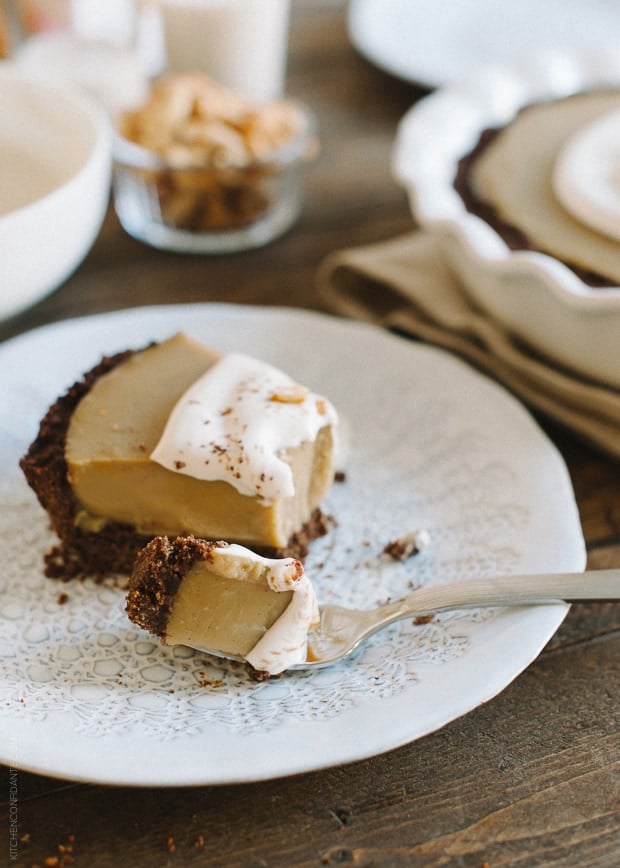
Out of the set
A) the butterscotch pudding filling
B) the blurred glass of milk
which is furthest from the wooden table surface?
the blurred glass of milk

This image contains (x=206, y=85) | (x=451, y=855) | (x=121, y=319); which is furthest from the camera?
(x=206, y=85)

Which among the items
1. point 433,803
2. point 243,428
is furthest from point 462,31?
point 433,803

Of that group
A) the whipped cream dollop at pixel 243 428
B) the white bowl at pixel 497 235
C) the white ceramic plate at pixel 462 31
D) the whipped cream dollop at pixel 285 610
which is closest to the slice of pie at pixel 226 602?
the whipped cream dollop at pixel 285 610

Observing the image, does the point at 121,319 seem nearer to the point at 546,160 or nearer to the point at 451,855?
the point at 546,160

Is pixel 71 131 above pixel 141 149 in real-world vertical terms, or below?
above

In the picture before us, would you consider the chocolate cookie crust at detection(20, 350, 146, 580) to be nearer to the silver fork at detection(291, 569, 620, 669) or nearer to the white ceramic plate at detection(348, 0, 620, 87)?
the silver fork at detection(291, 569, 620, 669)

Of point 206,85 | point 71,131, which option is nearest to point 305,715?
point 71,131

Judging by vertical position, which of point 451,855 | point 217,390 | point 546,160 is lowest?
point 451,855
